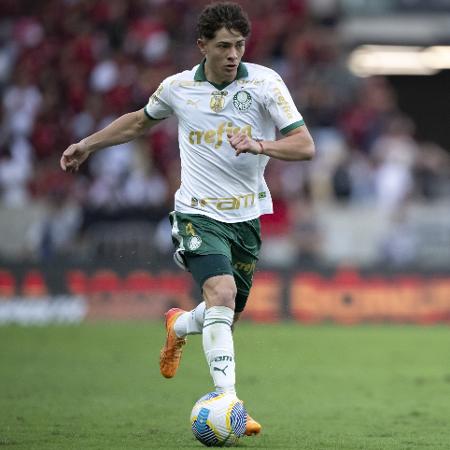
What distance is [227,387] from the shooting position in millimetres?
7008

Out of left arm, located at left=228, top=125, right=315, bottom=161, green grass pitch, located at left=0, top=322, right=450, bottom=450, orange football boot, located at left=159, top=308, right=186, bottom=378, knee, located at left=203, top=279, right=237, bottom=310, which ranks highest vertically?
left arm, located at left=228, top=125, right=315, bottom=161

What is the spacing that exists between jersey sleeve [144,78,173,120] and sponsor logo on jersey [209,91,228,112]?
380 millimetres

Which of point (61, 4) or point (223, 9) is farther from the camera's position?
point (61, 4)

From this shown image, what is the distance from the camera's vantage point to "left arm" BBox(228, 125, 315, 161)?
6727mm

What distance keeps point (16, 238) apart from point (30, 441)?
11.5 meters

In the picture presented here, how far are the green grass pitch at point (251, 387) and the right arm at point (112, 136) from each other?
5.78 ft

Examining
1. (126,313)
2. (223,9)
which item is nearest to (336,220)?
(126,313)

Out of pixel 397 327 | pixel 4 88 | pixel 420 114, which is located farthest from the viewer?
pixel 420 114

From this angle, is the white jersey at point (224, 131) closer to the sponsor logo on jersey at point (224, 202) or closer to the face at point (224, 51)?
the sponsor logo on jersey at point (224, 202)

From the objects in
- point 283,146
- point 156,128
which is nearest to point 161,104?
point 283,146

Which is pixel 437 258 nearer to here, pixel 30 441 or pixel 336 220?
pixel 336 220

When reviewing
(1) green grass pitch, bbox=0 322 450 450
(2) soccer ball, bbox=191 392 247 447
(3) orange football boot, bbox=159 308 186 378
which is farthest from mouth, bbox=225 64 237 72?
(1) green grass pitch, bbox=0 322 450 450

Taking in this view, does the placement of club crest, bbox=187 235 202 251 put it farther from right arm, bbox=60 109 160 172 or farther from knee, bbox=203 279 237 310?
right arm, bbox=60 109 160 172

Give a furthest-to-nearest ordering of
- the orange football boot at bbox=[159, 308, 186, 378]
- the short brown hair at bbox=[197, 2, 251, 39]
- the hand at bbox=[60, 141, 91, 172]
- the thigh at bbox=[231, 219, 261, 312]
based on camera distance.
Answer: the orange football boot at bbox=[159, 308, 186, 378]
the hand at bbox=[60, 141, 91, 172]
the thigh at bbox=[231, 219, 261, 312]
the short brown hair at bbox=[197, 2, 251, 39]
